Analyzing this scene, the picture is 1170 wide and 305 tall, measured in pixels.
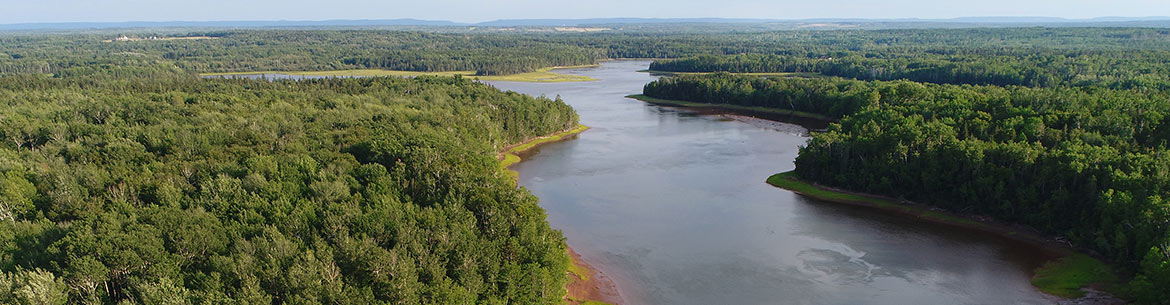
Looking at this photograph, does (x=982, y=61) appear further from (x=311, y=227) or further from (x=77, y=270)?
(x=77, y=270)

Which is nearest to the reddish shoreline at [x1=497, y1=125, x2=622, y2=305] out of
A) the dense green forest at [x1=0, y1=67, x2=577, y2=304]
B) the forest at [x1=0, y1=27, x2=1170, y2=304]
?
the forest at [x1=0, y1=27, x2=1170, y2=304]

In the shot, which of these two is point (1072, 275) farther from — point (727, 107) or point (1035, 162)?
point (727, 107)

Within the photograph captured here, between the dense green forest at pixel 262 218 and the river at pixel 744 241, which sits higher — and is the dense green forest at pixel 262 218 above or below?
above

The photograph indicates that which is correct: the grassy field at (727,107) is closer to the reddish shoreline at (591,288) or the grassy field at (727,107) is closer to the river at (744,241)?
the river at (744,241)

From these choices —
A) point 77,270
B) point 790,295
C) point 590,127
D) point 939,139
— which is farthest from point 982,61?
point 77,270

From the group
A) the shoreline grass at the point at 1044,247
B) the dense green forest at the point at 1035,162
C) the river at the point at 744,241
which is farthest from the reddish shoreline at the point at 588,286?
the dense green forest at the point at 1035,162

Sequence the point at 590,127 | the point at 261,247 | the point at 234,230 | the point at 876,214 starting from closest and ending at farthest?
the point at 261,247
the point at 234,230
the point at 876,214
the point at 590,127

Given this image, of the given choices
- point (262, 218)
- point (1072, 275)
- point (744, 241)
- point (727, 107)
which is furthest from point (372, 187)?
point (727, 107)
